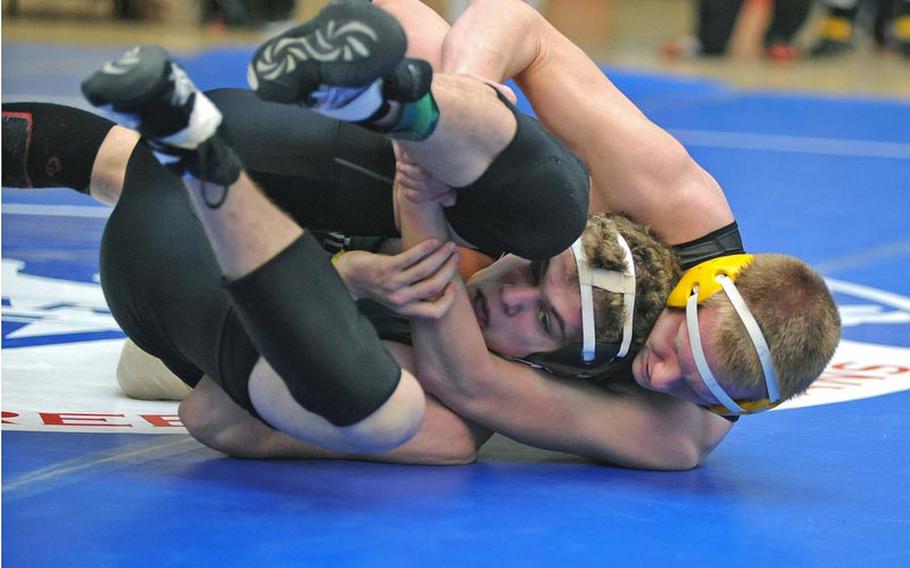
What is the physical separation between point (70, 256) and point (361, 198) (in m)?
1.81

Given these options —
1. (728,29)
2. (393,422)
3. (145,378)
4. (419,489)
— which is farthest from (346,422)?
(728,29)

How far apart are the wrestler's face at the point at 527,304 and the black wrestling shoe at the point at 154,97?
0.80 m

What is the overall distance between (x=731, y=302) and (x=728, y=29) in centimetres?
839

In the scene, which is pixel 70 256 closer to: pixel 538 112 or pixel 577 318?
pixel 538 112

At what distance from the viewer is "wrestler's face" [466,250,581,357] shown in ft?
8.37

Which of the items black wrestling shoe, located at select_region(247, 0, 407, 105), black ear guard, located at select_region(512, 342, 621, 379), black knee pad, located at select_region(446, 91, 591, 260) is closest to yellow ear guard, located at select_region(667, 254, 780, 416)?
black ear guard, located at select_region(512, 342, 621, 379)

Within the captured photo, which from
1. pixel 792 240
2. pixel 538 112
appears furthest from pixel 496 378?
pixel 792 240

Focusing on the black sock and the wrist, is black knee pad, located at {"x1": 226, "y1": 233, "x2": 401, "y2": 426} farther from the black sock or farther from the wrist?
the black sock

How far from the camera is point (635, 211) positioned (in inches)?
109

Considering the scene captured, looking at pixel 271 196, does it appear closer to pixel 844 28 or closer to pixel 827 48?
pixel 827 48

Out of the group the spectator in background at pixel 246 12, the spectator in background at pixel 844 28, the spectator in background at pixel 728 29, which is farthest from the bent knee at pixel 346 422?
the spectator in background at pixel 844 28

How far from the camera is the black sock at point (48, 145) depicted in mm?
2771

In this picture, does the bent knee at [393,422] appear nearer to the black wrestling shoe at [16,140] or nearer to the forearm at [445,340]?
the forearm at [445,340]

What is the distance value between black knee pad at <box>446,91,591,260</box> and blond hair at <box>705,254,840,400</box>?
1.00 ft
